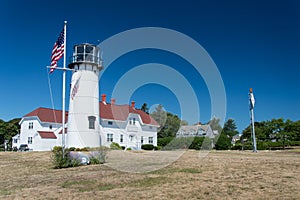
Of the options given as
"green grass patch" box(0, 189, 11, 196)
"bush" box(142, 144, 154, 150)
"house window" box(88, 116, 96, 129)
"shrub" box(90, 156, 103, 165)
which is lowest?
"bush" box(142, 144, 154, 150)

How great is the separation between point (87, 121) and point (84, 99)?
2349 mm

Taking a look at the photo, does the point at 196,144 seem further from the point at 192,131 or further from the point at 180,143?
the point at 192,131

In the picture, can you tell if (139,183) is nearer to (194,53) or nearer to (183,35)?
(194,53)

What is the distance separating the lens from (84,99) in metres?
30.5

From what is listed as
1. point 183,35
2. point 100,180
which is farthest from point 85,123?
point 100,180

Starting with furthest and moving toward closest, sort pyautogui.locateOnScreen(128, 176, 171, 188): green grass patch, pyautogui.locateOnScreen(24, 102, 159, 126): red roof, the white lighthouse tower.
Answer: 1. pyautogui.locateOnScreen(24, 102, 159, 126): red roof
2. the white lighthouse tower
3. pyautogui.locateOnScreen(128, 176, 171, 188): green grass patch

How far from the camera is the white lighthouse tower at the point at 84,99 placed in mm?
30141

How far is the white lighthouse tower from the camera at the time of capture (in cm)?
3014

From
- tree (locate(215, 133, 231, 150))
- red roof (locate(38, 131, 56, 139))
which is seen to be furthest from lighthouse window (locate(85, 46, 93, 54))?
tree (locate(215, 133, 231, 150))

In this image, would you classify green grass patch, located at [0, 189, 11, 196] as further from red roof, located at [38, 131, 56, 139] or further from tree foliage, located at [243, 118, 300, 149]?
tree foliage, located at [243, 118, 300, 149]

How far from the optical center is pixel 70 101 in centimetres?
3086

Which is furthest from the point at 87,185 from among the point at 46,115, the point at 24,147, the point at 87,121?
the point at 46,115

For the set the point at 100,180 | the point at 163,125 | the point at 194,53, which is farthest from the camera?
the point at 163,125

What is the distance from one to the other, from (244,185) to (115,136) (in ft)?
105
